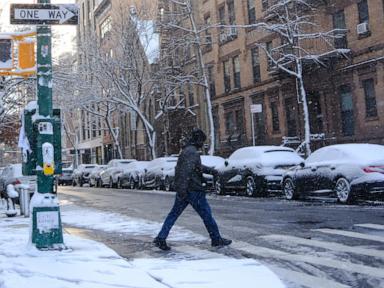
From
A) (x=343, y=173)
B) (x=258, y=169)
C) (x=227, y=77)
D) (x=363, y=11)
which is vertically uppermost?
(x=363, y=11)

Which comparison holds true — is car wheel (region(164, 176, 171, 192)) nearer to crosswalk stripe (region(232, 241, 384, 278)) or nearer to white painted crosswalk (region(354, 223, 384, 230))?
white painted crosswalk (region(354, 223, 384, 230))

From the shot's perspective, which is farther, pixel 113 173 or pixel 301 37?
pixel 113 173

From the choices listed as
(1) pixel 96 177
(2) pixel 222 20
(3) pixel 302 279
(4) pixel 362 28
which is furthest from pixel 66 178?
(3) pixel 302 279

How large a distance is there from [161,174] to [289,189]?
993 cm

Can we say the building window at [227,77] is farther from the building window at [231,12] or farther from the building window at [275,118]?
the building window at [275,118]

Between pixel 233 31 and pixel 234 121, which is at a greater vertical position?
pixel 233 31

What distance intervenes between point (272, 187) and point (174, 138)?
25.0 meters

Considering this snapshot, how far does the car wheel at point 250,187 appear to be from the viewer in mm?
18611

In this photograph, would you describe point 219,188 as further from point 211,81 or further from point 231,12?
point 211,81

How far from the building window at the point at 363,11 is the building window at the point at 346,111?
3.13m

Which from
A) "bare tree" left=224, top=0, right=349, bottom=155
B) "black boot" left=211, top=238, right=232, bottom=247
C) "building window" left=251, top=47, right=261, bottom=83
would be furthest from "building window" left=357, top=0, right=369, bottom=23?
"black boot" left=211, top=238, right=232, bottom=247

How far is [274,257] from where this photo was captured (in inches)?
286

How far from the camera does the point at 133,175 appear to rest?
29359mm

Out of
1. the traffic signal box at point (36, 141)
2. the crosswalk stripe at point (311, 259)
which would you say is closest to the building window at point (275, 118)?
the crosswalk stripe at point (311, 259)
